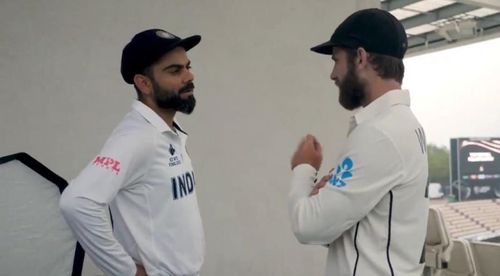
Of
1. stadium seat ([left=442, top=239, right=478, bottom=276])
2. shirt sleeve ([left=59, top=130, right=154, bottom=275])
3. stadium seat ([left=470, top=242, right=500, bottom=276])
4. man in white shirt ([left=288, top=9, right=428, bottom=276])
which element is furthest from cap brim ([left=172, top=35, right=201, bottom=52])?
stadium seat ([left=470, top=242, right=500, bottom=276])

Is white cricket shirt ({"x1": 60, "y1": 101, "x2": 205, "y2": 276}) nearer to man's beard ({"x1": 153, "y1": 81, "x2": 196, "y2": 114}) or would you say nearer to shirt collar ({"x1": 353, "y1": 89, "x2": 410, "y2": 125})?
man's beard ({"x1": 153, "y1": 81, "x2": 196, "y2": 114})

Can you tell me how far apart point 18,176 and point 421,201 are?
4.06 ft

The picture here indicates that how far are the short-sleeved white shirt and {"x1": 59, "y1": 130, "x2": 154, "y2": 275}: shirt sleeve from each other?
0.45 m

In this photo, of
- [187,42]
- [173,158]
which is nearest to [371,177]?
[173,158]

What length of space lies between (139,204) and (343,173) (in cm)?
59

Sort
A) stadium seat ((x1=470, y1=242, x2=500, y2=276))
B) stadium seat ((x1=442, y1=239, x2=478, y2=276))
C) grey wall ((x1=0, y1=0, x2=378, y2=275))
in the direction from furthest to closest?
stadium seat ((x1=470, y1=242, x2=500, y2=276)) → stadium seat ((x1=442, y1=239, x2=478, y2=276)) → grey wall ((x1=0, y1=0, x2=378, y2=275))

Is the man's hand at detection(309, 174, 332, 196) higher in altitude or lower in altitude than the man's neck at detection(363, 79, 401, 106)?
lower

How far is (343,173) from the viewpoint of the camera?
3.88ft

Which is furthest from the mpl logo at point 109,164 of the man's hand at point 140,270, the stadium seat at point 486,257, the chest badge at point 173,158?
the stadium seat at point 486,257

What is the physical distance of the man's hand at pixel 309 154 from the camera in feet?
4.39

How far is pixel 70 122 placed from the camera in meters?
2.48

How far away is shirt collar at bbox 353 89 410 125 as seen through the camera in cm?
124

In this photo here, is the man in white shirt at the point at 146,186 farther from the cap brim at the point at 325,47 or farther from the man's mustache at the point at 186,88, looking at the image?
the cap brim at the point at 325,47

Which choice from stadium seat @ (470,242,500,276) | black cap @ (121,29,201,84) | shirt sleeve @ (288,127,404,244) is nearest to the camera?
shirt sleeve @ (288,127,404,244)
